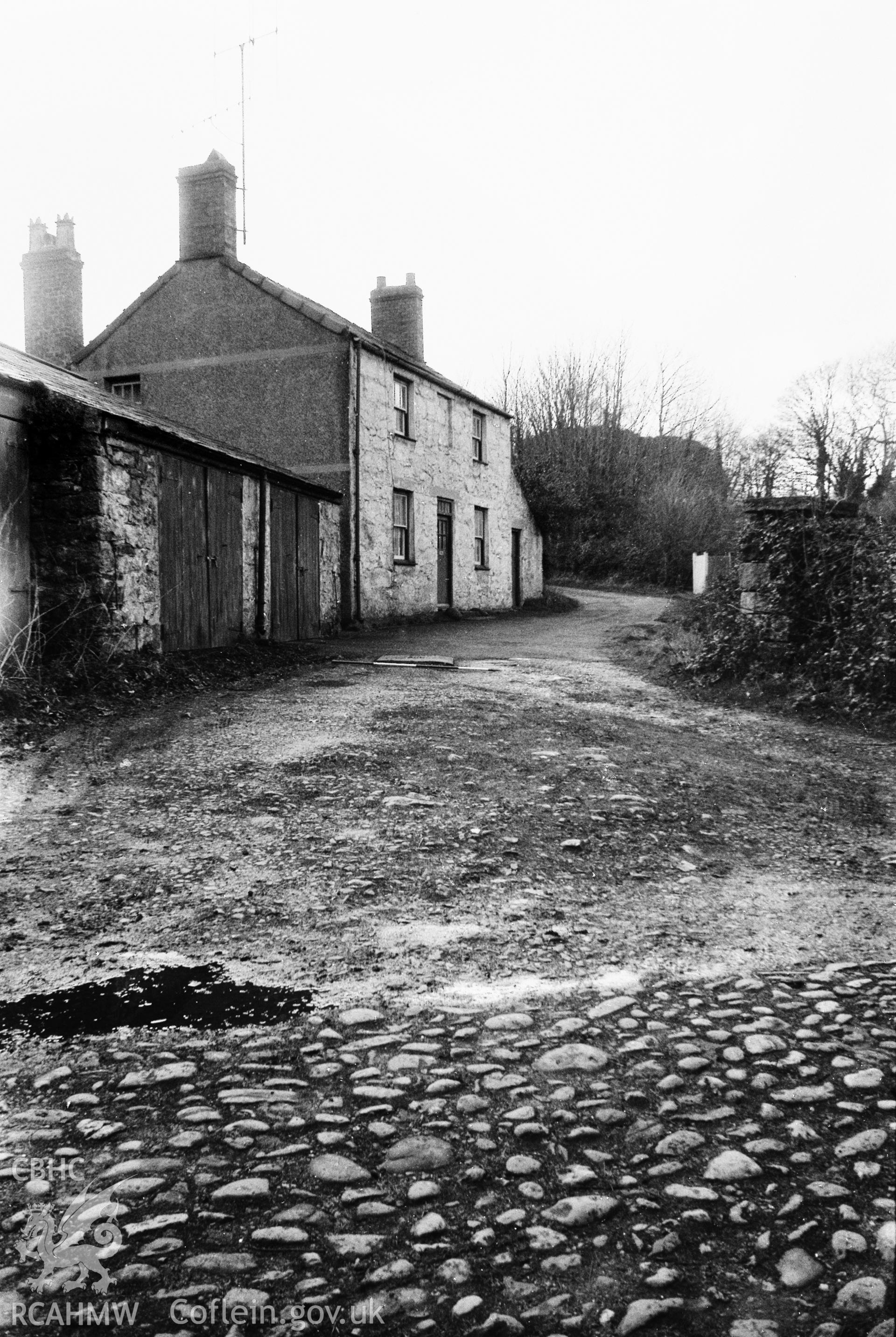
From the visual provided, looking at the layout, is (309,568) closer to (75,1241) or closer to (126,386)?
(126,386)

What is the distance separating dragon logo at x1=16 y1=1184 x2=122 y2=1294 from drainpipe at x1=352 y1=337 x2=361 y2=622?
56.6ft

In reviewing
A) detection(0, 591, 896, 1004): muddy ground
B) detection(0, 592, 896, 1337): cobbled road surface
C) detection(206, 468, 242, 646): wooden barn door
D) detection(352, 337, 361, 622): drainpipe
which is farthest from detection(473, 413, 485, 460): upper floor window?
detection(0, 592, 896, 1337): cobbled road surface

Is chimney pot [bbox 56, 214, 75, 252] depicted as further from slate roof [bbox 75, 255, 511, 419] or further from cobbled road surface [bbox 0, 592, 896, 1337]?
cobbled road surface [bbox 0, 592, 896, 1337]

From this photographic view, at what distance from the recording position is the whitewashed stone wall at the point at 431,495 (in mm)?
20266

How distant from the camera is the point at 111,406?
11695 millimetres

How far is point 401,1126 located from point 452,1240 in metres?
0.47

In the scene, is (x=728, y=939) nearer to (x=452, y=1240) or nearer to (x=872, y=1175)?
(x=872, y=1175)

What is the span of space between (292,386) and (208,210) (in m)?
4.17

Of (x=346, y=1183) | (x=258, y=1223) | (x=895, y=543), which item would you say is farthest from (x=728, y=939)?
(x=895, y=543)

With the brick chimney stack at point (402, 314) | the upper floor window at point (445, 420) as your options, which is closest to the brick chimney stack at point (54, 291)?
the brick chimney stack at point (402, 314)

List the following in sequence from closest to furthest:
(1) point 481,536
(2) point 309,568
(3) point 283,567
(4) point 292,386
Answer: (3) point 283,567, (2) point 309,568, (4) point 292,386, (1) point 481,536

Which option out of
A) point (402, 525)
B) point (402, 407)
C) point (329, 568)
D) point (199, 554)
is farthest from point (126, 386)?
point (199, 554)

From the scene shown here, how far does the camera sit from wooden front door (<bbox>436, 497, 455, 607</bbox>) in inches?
938

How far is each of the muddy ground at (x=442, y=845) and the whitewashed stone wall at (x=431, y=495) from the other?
11281 mm
